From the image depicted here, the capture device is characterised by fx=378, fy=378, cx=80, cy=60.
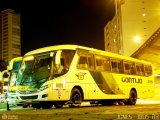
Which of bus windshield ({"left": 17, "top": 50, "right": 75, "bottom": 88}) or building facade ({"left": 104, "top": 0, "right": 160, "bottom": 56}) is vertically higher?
building facade ({"left": 104, "top": 0, "right": 160, "bottom": 56})

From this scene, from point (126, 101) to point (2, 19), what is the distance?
6823 inches

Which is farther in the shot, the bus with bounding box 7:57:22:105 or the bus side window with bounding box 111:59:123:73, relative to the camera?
the bus side window with bounding box 111:59:123:73

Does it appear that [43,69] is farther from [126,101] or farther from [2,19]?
[2,19]

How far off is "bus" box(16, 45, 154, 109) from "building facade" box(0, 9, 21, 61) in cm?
15964

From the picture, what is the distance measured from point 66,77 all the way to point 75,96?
1198 millimetres

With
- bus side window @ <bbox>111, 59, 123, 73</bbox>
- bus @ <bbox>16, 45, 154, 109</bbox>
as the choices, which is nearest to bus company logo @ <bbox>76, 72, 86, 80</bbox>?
bus @ <bbox>16, 45, 154, 109</bbox>

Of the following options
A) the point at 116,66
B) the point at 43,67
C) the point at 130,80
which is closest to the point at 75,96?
the point at 43,67

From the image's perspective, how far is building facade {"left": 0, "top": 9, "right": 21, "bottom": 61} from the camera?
591ft

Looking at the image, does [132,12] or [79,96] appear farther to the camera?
[132,12]

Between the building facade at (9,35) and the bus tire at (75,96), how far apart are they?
531ft

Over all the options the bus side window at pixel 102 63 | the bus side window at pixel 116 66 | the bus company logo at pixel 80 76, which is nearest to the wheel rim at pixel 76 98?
the bus company logo at pixel 80 76

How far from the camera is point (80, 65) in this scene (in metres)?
18.5

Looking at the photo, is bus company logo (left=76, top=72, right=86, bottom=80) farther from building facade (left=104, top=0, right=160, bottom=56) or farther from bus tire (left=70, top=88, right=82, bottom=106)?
building facade (left=104, top=0, right=160, bottom=56)

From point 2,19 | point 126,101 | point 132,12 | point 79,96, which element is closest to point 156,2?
point 132,12
